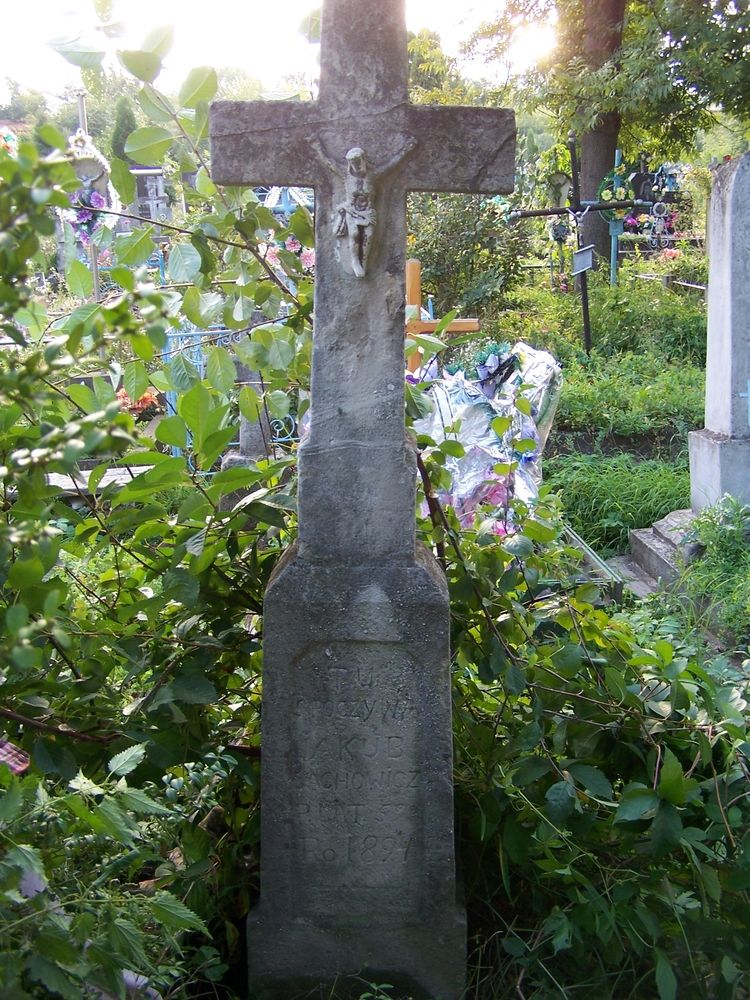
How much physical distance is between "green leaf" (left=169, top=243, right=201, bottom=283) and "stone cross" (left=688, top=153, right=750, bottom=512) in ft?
13.8

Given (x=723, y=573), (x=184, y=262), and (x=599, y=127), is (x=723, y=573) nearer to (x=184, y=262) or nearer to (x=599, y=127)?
(x=184, y=262)

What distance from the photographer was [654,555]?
19.5 ft

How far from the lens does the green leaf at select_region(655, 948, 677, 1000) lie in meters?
2.10

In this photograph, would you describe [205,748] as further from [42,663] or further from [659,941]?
[659,941]

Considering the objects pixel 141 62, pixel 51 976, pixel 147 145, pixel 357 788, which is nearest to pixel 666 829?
pixel 357 788

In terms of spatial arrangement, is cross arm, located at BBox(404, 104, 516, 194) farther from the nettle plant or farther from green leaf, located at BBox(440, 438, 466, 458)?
green leaf, located at BBox(440, 438, 466, 458)

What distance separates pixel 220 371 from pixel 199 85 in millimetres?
658

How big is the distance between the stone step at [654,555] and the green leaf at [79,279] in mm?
3889

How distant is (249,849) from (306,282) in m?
1.44

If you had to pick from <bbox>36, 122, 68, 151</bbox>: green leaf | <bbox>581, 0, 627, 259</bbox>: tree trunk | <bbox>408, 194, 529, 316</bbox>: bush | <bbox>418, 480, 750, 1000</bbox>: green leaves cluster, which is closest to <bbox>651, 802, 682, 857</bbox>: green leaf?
<bbox>418, 480, 750, 1000</bbox>: green leaves cluster

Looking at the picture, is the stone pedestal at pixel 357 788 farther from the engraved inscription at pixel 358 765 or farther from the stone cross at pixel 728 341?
the stone cross at pixel 728 341

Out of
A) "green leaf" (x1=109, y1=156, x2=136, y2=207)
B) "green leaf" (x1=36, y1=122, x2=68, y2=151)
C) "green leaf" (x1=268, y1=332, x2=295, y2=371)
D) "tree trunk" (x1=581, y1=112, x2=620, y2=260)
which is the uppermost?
"tree trunk" (x1=581, y1=112, x2=620, y2=260)

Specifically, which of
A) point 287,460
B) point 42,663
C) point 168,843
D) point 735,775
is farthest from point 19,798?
point 735,775

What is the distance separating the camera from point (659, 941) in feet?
7.66
